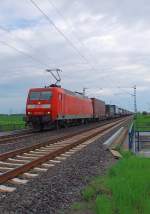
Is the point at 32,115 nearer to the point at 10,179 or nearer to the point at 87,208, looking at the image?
the point at 10,179

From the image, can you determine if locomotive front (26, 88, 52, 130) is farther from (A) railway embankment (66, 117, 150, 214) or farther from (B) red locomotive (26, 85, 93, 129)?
(A) railway embankment (66, 117, 150, 214)

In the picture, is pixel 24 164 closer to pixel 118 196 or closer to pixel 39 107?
pixel 118 196

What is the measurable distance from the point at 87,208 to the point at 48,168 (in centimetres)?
460

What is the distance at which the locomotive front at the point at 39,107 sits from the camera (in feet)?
98.8

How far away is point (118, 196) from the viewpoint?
7.16m

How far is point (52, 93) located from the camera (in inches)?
1211

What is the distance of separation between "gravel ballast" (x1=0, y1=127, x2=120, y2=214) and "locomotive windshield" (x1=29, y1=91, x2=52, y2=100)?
1797 cm

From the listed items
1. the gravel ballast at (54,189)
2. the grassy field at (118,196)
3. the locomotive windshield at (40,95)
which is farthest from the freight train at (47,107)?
the grassy field at (118,196)

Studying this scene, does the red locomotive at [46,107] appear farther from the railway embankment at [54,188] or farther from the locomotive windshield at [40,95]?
the railway embankment at [54,188]

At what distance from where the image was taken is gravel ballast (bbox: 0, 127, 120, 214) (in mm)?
6883

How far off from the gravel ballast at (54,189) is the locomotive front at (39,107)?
56.2ft

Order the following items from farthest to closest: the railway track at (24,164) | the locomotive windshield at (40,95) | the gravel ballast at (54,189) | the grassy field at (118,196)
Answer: the locomotive windshield at (40,95) → the railway track at (24,164) → the gravel ballast at (54,189) → the grassy field at (118,196)

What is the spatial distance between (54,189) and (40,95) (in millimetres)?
23413

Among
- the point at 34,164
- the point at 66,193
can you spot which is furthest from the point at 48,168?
the point at 66,193
